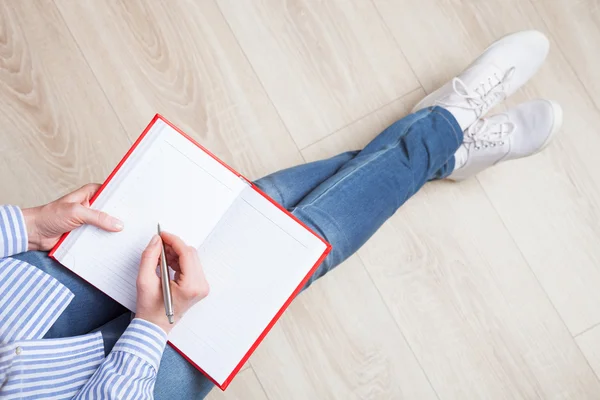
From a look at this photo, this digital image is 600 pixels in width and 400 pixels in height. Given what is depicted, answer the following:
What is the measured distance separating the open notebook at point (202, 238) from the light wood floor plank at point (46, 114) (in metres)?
0.37

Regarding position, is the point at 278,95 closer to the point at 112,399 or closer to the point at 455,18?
the point at 455,18

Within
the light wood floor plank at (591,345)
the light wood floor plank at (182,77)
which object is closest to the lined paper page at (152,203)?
the light wood floor plank at (182,77)

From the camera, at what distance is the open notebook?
0.65 metres

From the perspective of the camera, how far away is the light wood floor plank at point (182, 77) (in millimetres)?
1011

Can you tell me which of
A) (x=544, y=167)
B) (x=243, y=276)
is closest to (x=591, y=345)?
(x=544, y=167)

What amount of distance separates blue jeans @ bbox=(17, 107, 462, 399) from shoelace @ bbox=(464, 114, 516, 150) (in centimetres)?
6

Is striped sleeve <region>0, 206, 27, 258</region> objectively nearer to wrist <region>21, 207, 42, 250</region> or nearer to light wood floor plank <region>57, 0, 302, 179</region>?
wrist <region>21, 207, 42, 250</region>

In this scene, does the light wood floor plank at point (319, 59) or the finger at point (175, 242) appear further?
the light wood floor plank at point (319, 59)

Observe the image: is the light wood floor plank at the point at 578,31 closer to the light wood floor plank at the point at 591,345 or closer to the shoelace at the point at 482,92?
the shoelace at the point at 482,92

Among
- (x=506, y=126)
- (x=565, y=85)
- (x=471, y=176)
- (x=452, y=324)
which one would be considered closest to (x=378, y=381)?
(x=452, y=324)

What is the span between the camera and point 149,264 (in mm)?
601

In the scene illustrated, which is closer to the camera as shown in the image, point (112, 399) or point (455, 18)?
point (112, 399)

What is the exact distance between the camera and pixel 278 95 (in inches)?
40.5

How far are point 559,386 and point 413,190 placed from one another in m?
0.48
